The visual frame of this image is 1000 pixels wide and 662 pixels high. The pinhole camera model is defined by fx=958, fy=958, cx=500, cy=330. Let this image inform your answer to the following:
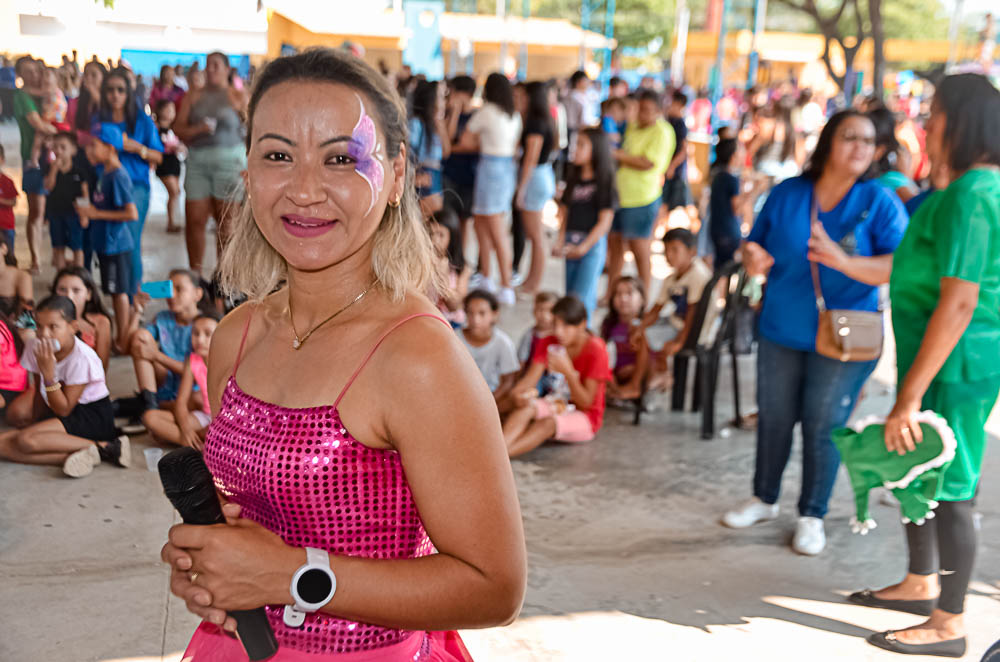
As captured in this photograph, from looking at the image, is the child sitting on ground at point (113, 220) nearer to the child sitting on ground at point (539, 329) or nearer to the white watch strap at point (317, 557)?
the child sitting on ground at point (539, 329)

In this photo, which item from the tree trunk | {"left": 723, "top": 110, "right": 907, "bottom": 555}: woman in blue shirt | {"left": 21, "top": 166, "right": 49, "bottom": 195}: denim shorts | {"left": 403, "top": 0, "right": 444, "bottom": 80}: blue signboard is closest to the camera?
{"left": 723, "top": 110, "right": 907, "bottom": 555}: woman in blue shirt

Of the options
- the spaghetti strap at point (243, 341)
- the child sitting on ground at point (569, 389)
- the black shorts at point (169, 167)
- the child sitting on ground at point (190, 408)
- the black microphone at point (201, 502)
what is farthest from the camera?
the child sitting on ground at point (569, 389)

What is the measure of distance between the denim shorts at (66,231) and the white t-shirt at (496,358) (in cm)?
204

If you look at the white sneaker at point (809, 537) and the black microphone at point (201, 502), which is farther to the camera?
the white sneaker at point (809, 537)

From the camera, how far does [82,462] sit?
4305mm

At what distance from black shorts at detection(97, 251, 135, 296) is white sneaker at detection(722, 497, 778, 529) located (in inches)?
116

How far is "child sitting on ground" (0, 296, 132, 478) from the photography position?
3967 mm

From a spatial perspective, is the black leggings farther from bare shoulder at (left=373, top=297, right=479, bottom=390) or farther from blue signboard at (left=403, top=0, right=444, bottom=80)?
blue signboard at (left=403, top=0, right=444, bottom=80)

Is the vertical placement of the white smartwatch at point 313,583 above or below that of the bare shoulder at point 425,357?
below

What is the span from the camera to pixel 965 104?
2918 millimetres

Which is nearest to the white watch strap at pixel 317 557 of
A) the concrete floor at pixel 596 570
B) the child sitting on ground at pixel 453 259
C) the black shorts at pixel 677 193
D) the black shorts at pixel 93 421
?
the concrete floor at pixel 596 570

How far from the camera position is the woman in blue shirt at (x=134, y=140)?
4.24m

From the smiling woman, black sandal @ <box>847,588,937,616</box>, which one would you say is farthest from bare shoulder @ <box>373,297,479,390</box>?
black sandal @ <box>847,588,937,616</box>

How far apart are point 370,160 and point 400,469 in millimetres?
465
